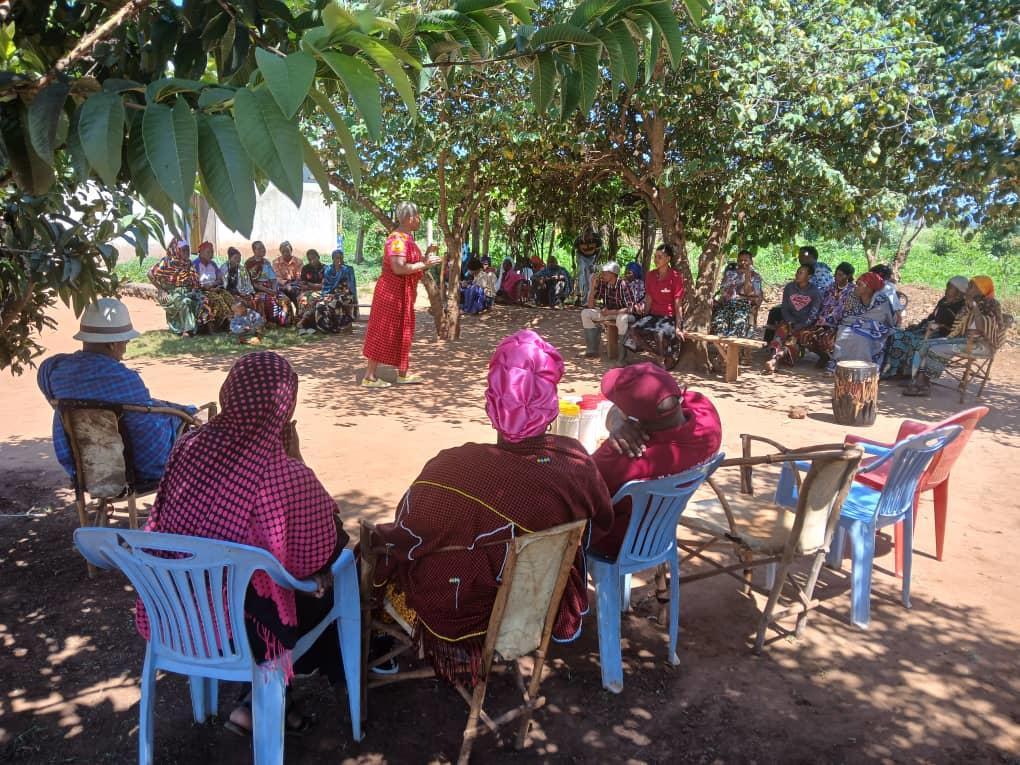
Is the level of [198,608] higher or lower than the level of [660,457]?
lower

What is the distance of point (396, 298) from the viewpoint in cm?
791

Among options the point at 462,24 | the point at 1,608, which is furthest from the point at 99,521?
the point at 462,24

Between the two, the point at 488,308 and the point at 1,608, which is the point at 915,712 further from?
the point at 488,308

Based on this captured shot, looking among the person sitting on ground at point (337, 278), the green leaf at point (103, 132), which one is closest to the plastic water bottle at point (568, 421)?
the green leaf at point (103, 132)

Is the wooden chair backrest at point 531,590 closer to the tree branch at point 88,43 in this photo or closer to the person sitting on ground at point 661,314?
the tree branch at point 88,43

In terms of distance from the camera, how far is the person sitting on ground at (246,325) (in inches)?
445

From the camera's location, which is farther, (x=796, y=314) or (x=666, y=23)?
(x=796, y=314)

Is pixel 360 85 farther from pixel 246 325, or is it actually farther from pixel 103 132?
pixel 246 325

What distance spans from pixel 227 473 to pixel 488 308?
13873mm

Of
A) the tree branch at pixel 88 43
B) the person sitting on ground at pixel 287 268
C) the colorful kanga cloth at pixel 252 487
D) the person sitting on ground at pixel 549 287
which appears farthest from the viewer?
the person sitting on ground at pixel 549 287

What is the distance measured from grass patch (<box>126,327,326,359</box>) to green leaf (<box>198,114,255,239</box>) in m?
9.01

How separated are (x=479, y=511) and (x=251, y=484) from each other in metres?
0.68

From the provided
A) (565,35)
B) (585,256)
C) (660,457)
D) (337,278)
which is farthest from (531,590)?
(585,256)

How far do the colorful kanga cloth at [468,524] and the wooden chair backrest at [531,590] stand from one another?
0.09 m
